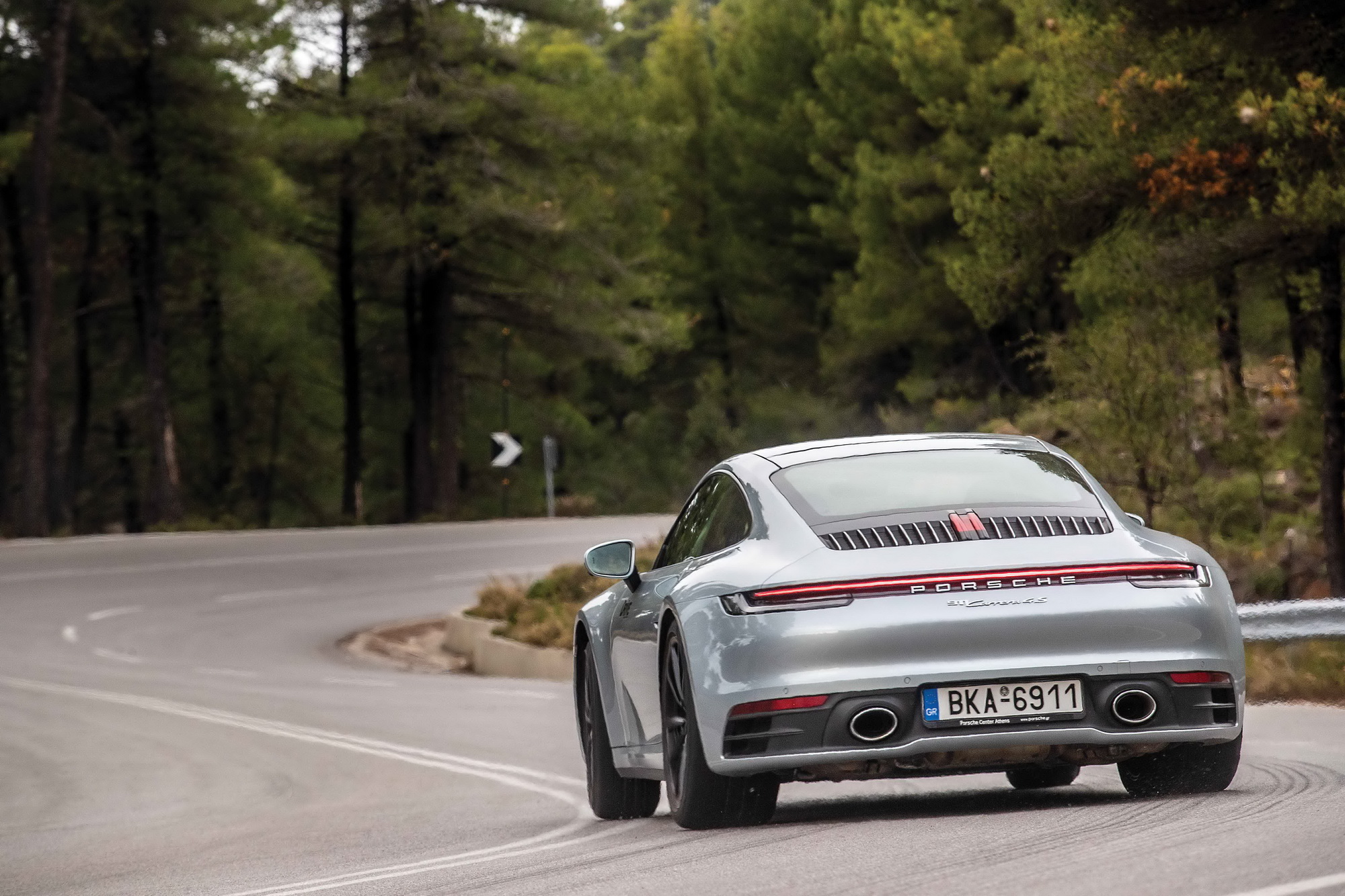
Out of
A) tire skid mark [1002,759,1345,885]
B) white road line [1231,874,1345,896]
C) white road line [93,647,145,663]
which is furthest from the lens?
white road line [93,647,145,663]

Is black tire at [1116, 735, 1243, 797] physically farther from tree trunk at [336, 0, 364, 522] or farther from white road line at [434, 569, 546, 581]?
tree trunk at [336, 0, 364, 522]

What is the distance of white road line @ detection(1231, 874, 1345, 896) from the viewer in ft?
18.8

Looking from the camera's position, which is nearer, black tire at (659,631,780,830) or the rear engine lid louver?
the rear engine lid louver

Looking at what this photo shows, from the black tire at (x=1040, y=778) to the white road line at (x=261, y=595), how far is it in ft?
80.5

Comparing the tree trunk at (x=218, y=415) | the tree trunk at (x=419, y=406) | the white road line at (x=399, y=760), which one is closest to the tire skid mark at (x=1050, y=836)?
the white road line at (x=399, y=760)

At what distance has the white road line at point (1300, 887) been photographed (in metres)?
5.74

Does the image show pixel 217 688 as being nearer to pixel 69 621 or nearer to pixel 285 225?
pixel 69 621

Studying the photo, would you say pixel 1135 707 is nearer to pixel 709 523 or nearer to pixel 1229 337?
pixel 709 523

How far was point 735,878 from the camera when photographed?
6707mm

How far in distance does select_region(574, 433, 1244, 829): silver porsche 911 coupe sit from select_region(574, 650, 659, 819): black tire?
131 cm

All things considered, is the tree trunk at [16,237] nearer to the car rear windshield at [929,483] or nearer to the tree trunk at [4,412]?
the tree trunk at [4,412]

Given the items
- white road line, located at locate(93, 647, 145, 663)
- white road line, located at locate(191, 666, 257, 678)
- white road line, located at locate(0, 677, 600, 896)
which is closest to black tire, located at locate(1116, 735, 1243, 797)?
white road line, located at locate(0, 677, 600, 896)

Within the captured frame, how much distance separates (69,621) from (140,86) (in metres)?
24.0

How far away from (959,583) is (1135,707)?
0.74 metres
